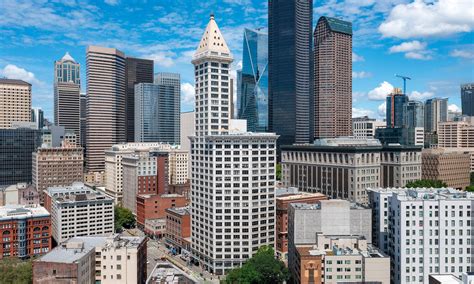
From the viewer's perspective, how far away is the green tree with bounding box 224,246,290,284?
12488 centimetres

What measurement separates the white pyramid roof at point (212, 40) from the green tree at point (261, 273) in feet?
269

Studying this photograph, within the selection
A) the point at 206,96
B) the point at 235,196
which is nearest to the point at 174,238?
the point at 235,196

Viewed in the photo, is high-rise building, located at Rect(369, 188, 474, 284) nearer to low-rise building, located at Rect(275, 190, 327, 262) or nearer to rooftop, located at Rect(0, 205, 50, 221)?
low-rise building, located at Rect(275, 190, 327, 262)

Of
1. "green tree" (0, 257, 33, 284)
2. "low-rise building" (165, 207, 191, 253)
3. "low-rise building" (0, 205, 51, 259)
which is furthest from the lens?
"low-rise building" (165, 207, 191, 253)

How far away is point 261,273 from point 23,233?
→ 10678 cm

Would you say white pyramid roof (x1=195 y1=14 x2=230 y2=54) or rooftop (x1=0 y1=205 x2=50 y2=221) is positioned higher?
white pyramid roof (x1=195 y1=14 x2=230 y2=54)

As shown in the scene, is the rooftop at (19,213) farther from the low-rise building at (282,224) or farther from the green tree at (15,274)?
the low-rise building at (282,224)

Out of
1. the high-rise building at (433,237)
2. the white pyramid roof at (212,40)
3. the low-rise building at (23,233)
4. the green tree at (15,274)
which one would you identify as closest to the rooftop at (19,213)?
the low-rise building at (23,233)

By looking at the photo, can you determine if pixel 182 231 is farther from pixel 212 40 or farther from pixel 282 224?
pixel 212 40

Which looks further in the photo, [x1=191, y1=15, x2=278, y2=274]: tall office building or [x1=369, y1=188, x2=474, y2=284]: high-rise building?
[x1=191, y1=15, x2=278, y2=274]: tall office building

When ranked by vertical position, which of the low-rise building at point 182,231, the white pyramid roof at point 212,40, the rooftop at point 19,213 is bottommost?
the low-rise building at point 182,231

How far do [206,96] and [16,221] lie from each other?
93276mm

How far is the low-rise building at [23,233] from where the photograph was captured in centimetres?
17262

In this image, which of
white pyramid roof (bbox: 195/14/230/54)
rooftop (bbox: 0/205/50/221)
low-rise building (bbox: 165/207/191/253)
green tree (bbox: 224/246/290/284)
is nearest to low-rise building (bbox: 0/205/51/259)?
rooftop (bbox: 0/205/50/221)
